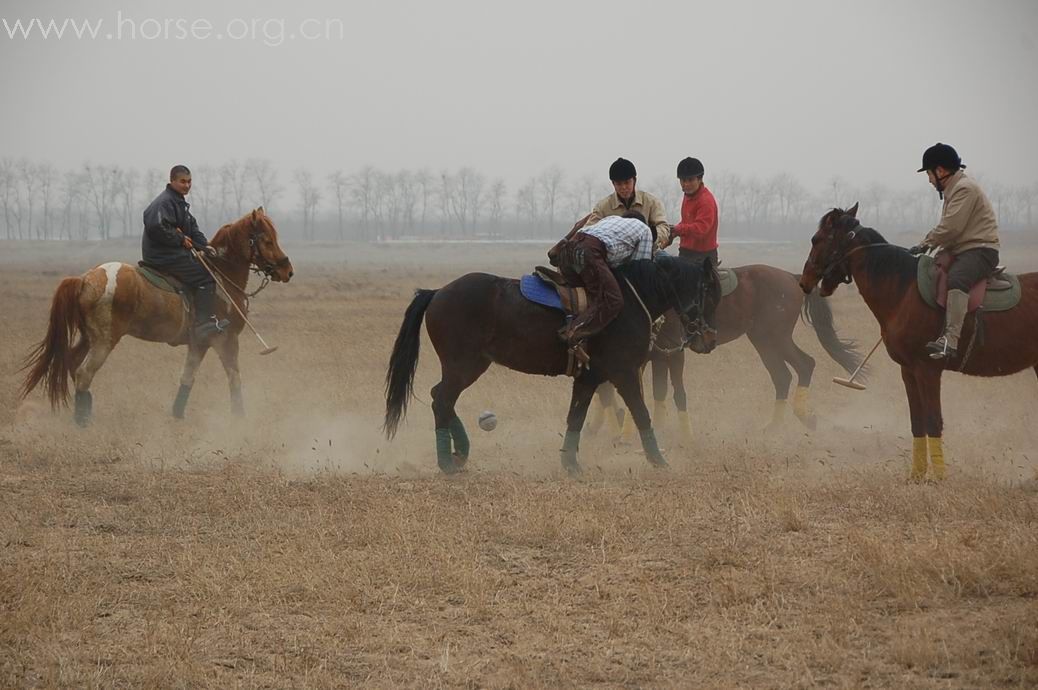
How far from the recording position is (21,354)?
1780cm

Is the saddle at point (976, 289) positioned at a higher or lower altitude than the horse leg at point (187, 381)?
higher

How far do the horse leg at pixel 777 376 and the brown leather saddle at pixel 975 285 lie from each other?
344cm

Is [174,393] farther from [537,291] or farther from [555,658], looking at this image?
[555,658]

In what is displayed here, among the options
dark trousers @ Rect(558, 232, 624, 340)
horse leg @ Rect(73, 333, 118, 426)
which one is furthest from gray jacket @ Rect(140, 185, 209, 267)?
dark trousers @ Rect(558, 232, 624, 340)

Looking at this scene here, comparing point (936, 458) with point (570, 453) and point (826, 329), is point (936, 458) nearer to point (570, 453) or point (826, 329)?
point (570, 453)

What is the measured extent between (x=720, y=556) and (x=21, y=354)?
48.2 feet

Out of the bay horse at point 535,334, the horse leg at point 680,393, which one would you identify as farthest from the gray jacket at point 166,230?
the horse leg at point 680,393

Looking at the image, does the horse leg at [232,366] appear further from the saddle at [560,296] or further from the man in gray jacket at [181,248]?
the saddle at [560,296]

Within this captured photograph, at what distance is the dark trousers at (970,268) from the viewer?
27.3 feet

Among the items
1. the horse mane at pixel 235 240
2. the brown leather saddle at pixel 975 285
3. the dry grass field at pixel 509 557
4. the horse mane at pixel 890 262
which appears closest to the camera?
the dry grass field at pixel 509 557

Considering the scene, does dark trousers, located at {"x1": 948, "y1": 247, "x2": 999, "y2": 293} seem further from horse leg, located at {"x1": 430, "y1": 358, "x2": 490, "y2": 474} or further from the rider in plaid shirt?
horse leg, located at {"x1": 430, "y1": 358, "x2": 490, "y2": 474}

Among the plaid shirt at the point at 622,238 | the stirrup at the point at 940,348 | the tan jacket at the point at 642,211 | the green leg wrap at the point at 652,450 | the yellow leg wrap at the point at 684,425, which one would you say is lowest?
the yellow leg wrap at the point at 684,425

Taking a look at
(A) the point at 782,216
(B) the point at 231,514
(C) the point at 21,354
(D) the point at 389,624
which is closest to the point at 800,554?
(D) the point at 389,624

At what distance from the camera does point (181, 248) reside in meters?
12.3
